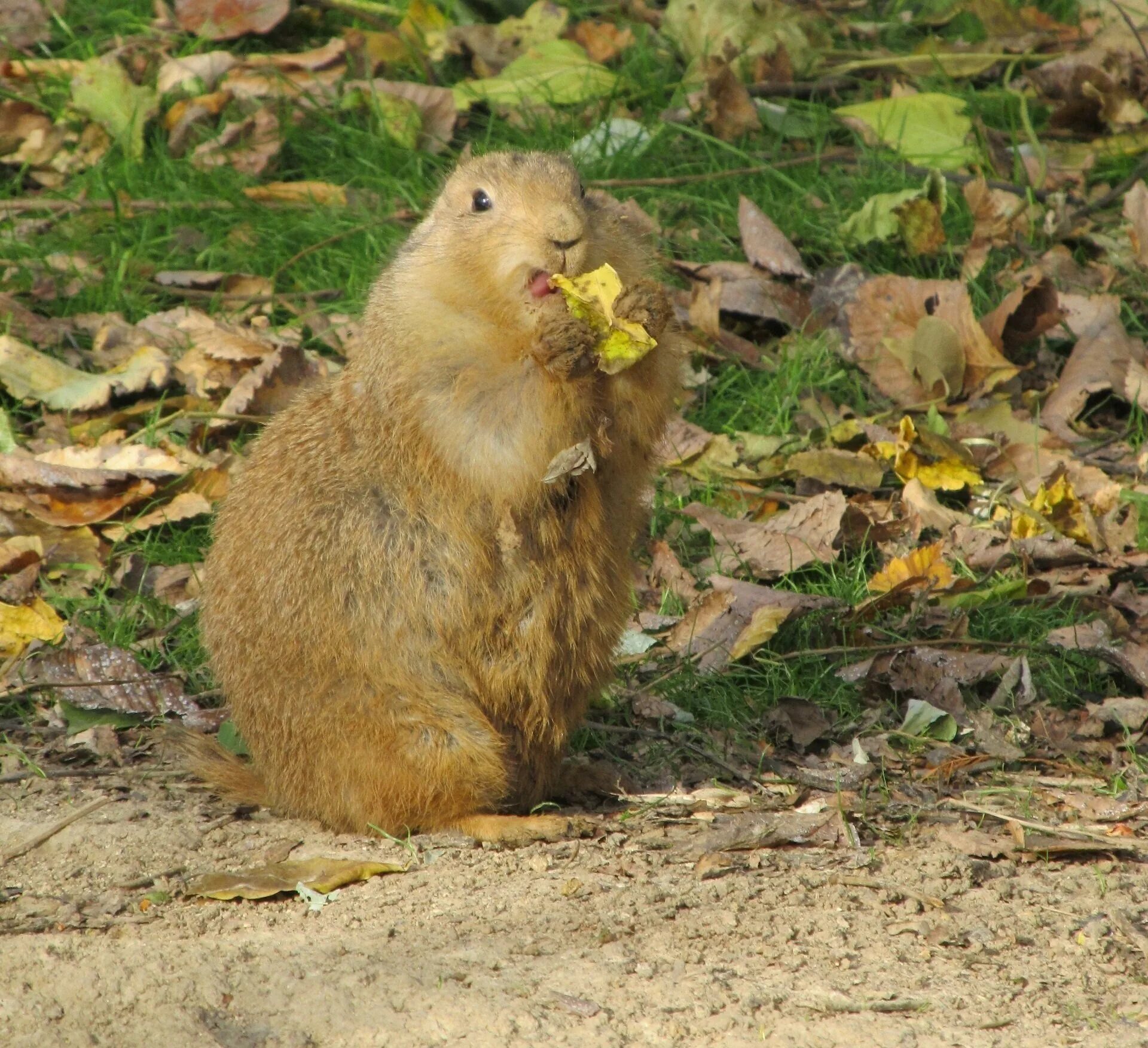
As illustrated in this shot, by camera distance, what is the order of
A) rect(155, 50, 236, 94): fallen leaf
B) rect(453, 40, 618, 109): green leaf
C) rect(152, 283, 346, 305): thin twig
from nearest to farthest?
rect(152, 283, 346, 305): thin twig, rect(453, 40, 618, 109): green leaf, rect(155, 50, 236, 94): fallen leaf

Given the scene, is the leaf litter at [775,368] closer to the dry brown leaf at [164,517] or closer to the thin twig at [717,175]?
the dry brown leaf at [164,517]

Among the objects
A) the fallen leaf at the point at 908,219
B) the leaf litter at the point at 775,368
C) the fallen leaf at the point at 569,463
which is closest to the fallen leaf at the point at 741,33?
the leaf litter at the point at 775,368

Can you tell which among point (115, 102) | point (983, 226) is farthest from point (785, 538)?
point (115, 102)

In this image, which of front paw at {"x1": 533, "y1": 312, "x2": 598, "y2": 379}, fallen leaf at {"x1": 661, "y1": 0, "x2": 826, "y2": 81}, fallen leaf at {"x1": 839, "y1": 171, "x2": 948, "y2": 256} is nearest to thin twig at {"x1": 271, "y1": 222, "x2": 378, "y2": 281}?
fallen leaf at {"x1": 661, "y1": 0, "x2": 826, "y2": 81}

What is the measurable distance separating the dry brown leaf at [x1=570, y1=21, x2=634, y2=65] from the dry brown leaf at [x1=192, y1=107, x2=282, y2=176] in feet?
4.78

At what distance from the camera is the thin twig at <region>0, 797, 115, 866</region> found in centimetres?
379

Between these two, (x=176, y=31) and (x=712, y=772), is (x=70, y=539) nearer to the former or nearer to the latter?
(x=712, y=772)

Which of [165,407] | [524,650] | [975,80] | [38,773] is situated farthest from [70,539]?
[975,80]

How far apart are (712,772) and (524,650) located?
2.48ft

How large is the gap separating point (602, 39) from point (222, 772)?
436 cm

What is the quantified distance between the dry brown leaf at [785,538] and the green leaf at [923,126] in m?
2.06

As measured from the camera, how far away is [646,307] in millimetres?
3793

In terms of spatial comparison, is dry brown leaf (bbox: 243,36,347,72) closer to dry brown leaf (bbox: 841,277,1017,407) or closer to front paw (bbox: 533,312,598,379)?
dry brown leaf (bbox: 841,277,1017,407)

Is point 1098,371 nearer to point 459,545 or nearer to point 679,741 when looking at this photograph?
point 679,741
